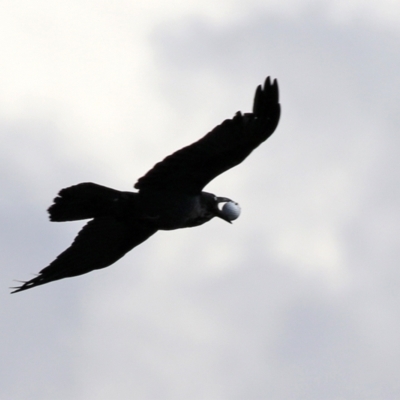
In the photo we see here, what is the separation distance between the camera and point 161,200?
18516 mm

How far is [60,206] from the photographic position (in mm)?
18422

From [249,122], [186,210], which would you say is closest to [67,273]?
[186,210]

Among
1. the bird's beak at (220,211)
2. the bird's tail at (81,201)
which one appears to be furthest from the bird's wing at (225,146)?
the bird's beak at (220,211)

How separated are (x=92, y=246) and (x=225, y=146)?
109 inches

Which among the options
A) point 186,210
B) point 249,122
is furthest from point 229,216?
point 249,122

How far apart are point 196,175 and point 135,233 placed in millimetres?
1543

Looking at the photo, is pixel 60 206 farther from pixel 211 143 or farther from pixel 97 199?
pixel 211 143

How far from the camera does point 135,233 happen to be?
1934 centimetres

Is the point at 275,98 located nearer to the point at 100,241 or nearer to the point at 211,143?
the point at 211,143

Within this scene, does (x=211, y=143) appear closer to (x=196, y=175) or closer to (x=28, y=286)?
(x=196, y=175)

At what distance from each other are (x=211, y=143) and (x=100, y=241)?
262cm

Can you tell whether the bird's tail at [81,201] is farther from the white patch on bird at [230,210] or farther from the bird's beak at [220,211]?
the white patch on bird at [230,210]

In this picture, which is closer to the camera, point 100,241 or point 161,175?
point 161,175

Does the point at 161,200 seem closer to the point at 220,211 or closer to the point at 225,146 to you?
the point at 220,211
